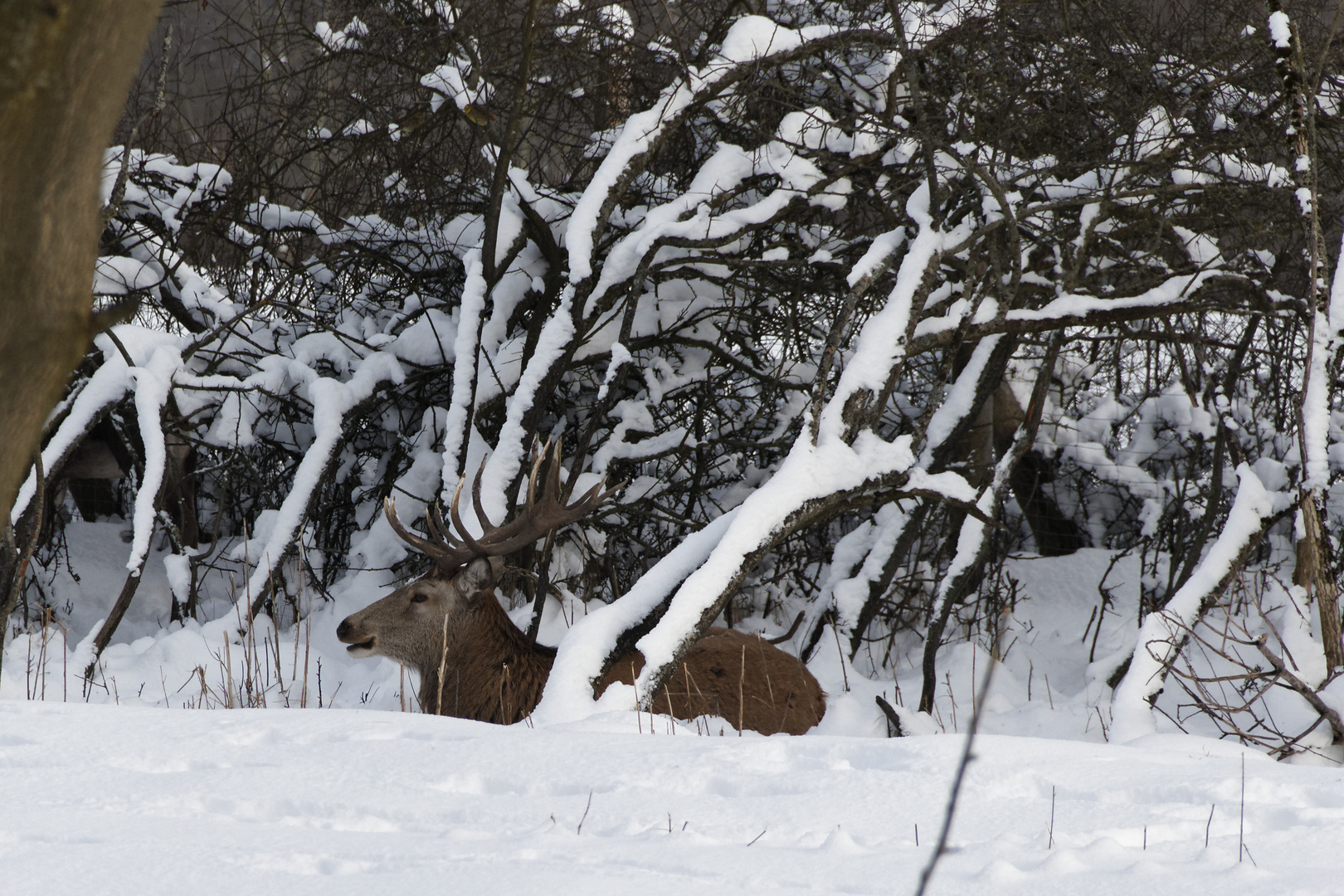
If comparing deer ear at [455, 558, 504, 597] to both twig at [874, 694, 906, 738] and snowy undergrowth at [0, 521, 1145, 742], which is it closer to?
snowy undergrowth at [0, 521, 1145, 742]

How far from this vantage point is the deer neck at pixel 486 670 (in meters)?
5.67

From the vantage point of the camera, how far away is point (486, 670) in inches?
228

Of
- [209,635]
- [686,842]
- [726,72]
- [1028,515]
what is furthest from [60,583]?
[686,842]

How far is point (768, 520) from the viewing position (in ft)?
16.5

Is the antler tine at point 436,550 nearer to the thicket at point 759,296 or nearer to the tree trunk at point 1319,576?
the thicket at point 759,296

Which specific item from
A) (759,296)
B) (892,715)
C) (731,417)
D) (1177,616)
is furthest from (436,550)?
(1177,616)

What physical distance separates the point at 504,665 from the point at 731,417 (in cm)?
308

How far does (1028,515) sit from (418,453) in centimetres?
484

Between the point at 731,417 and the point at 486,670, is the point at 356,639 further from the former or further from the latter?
the point at 731,417

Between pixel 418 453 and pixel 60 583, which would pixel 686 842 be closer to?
pixel 418 453

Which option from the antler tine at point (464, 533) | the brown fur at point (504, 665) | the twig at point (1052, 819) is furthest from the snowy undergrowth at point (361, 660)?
the twig at point (1052, 819)

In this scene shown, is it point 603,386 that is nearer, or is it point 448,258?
point 603,386

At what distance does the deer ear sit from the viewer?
19.5 feet

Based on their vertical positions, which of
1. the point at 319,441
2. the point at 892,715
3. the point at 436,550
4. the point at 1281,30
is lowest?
the point at 892,715
